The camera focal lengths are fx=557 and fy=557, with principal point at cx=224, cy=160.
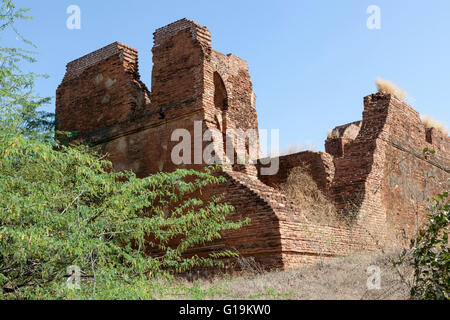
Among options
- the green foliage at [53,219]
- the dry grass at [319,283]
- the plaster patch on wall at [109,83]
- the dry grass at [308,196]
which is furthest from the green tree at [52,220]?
the plaster patch on wall at [109,83]

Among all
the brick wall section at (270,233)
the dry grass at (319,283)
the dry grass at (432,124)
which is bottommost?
the dry grass at (319,283)

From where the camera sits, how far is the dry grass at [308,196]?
36.1ft

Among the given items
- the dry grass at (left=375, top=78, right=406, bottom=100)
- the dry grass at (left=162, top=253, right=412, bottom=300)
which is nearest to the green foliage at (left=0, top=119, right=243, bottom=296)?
the dry grass at (left=162, top=253, right=412, bottom=300)

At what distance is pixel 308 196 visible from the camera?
12.1 m

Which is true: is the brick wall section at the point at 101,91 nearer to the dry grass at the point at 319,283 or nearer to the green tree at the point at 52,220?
the green tree at the point at 52,220

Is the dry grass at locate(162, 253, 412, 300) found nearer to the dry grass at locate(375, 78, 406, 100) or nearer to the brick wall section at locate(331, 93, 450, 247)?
the brick wall section at locate(331, 93, 450, 247)

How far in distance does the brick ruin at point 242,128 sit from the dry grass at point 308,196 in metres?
0.29

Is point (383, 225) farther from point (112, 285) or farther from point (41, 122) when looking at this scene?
point (41, 122)

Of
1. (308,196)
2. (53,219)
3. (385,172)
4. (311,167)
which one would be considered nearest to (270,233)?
(308,196)

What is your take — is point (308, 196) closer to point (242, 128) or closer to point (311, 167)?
point (311, 167)

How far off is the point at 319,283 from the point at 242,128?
5991 mm

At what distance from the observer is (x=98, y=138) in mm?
12273
